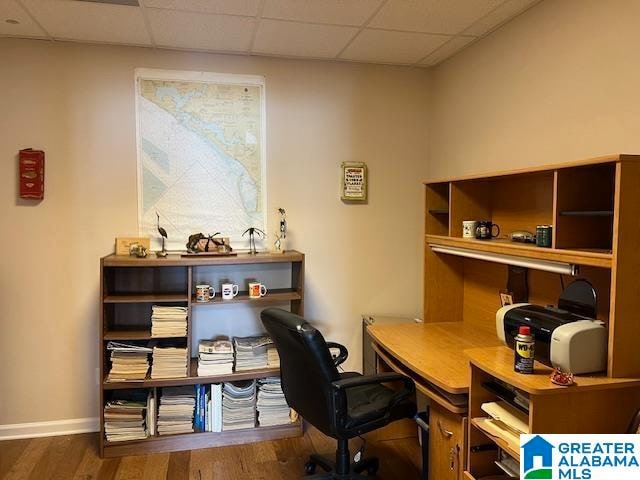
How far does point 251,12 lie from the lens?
8.16ft

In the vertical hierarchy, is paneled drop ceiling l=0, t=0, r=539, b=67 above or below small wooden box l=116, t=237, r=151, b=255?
above

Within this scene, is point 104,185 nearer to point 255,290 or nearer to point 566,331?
point 255,290

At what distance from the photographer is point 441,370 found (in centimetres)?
207

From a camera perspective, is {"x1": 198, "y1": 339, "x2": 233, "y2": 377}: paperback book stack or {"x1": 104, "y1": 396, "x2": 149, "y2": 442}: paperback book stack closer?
{"x1": 104, "y1": 396, "x2": 149, "y2": 442}: paperback book stack

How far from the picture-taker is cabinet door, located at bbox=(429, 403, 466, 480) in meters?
1.94

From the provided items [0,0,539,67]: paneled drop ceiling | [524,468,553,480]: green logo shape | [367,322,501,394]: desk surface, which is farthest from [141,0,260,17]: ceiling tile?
[524,468,553,480]: green logo shape

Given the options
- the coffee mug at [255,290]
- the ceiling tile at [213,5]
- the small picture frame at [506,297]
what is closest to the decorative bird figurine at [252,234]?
the coffee mug at [255,290]

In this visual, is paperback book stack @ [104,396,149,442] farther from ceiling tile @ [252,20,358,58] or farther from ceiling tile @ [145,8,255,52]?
ceiling tile @ [252,20,358,58]

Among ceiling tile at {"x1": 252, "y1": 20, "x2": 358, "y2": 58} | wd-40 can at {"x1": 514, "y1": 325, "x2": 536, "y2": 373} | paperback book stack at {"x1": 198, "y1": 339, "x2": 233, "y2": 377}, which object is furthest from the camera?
paperback book stack at {"x1": 198, "y1": 339, "x2": 233, "y2": 377}

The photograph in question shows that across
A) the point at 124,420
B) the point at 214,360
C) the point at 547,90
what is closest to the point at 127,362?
the point at 124,420

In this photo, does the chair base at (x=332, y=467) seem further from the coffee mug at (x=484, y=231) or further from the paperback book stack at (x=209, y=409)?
the coffee mug at (x=484, y=231)

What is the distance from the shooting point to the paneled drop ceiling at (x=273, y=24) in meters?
2.40

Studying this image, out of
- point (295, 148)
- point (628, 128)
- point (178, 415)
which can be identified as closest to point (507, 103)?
point (628, 128)

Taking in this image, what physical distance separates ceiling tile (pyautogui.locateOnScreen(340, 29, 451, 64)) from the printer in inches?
69.2
